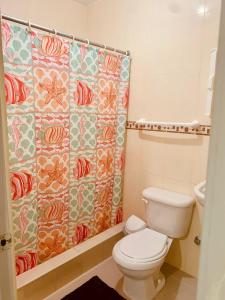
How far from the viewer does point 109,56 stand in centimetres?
196

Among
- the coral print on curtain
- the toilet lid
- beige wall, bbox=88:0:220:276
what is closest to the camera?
the coral print on curtain

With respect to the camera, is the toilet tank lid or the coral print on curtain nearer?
the coral print on curtain

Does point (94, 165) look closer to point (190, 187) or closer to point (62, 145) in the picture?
point (62, 145)

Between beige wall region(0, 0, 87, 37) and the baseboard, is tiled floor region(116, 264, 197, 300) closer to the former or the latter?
the baseboard

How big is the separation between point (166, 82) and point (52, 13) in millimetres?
1263

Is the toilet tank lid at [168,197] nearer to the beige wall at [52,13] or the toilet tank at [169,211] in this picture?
the toilet tank at [169,211]

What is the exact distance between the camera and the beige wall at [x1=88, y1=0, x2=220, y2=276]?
171cm

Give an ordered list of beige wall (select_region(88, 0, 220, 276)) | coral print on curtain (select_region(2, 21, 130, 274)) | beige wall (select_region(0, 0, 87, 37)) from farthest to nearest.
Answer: beige wall (select_region(0, 0, 87, 37)) < beige wall (select_region(88, 0, 220, 276)) < coral print on curtain (select_region(2, 21, 130, 274))

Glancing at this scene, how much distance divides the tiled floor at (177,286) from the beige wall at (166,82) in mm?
76

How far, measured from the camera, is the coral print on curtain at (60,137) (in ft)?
4.80

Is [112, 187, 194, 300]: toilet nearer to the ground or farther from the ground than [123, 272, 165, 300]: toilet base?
farther from the ground

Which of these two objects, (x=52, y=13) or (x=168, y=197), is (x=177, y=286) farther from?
(x=52, y=13)

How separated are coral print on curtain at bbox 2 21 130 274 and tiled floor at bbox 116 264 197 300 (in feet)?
2.34

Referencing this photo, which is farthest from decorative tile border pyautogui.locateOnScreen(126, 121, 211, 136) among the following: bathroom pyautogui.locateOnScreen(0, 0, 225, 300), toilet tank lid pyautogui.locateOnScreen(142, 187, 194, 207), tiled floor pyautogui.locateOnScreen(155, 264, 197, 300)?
tiled floor pyautogui.locateOnScreen(155, 264, 197, 300)
